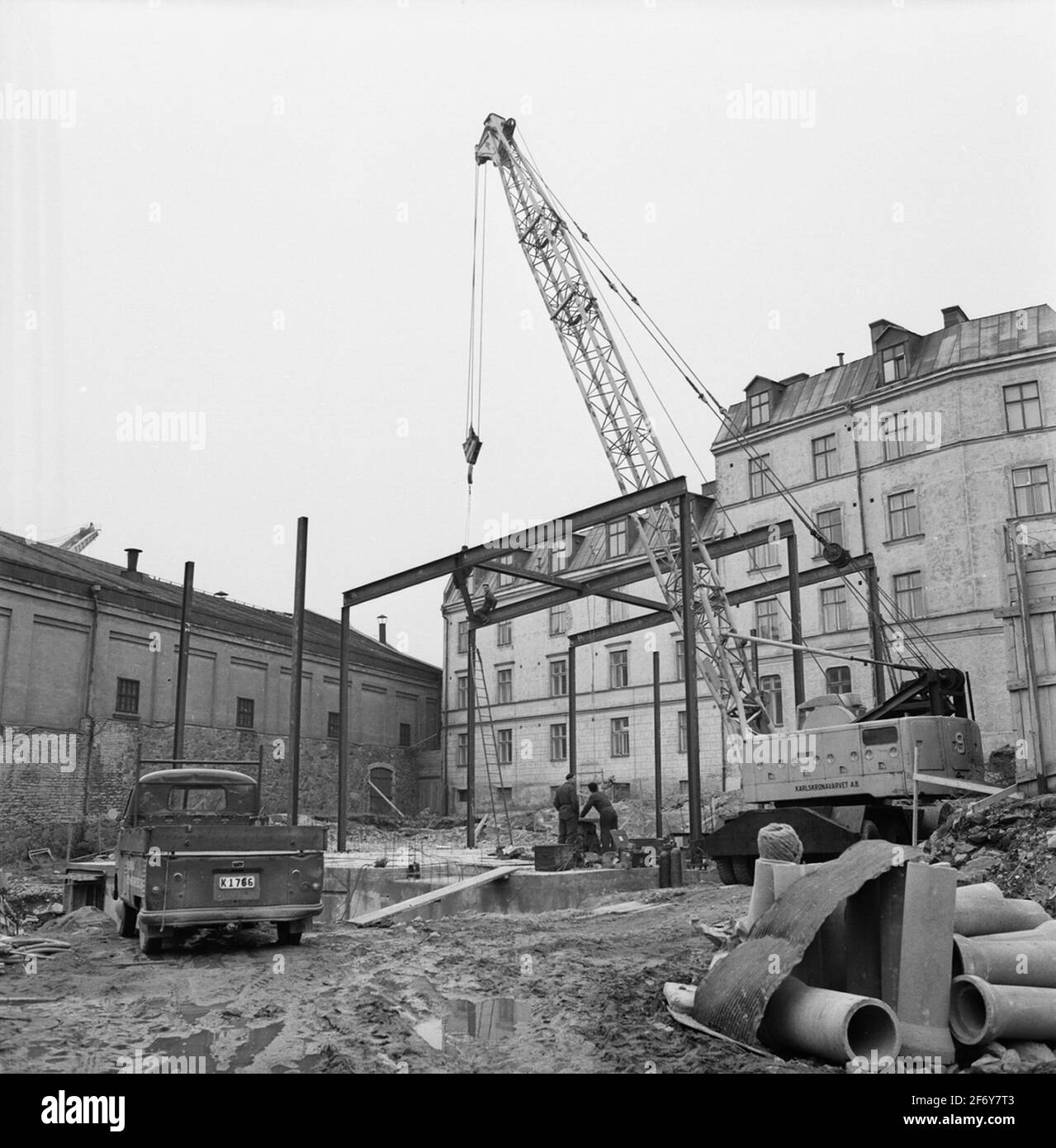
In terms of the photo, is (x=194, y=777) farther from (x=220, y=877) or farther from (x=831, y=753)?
(x=831, y=753)

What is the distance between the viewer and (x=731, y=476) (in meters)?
36.4

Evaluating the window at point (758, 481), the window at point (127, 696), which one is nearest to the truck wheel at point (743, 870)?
the window at point (758, 481)

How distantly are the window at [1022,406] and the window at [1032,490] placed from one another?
4.21 feet

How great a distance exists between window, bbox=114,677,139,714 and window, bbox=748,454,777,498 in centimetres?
2146

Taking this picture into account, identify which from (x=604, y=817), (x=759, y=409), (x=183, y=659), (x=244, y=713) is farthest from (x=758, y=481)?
(x=604, y=817)

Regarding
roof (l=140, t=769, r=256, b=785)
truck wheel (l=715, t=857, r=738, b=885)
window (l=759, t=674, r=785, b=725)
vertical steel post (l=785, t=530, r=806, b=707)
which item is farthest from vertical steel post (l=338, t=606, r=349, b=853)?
window (l=759, t=674, r=785, b=725)

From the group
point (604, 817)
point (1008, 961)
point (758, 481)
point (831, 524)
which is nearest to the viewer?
point (1008, 961)

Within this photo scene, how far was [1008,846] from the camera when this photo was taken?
971 cm

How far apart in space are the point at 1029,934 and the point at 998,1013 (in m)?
1.11

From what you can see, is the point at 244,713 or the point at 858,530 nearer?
the point at 858,530

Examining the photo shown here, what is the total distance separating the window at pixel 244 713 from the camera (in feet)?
116

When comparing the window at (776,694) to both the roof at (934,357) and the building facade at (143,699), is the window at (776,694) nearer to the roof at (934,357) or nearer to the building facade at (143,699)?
the roof at (934,357)
